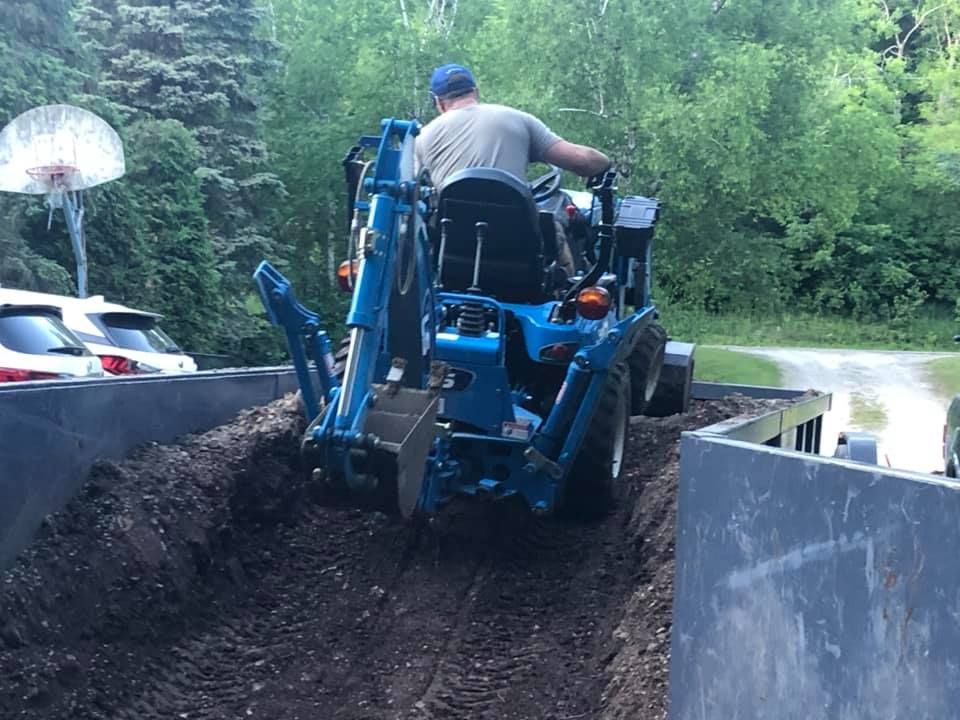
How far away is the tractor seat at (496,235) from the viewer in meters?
7.05

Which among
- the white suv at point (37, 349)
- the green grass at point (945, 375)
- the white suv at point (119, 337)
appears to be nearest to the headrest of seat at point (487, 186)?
the white suv at point (37, 349)

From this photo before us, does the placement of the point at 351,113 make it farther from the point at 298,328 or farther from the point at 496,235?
the point at 298,328

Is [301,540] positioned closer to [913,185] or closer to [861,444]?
[861,444]

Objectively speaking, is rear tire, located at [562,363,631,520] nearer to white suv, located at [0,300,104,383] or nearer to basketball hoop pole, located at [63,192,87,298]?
white suv, located at [0,300,104,383]

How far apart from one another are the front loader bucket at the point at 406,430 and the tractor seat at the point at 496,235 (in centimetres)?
144

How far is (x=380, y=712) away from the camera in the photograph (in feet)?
17.6

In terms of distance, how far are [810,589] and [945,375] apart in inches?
1032

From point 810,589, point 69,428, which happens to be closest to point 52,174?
point 69,428

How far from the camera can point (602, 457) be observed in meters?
7.50

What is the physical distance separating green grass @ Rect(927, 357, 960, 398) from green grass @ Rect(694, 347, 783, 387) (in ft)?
10.5

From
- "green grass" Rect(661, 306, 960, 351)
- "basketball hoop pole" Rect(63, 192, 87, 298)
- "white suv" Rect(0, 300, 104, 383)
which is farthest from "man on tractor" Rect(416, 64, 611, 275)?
"green grass" Rect(661, 306, 960, 351)

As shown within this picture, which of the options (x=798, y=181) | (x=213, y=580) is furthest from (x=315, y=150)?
(x=213, y=580)

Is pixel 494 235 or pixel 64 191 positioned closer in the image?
pixel 494 235

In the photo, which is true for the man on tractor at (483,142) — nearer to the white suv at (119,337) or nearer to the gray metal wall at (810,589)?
the gray metal wall at (810,589)
